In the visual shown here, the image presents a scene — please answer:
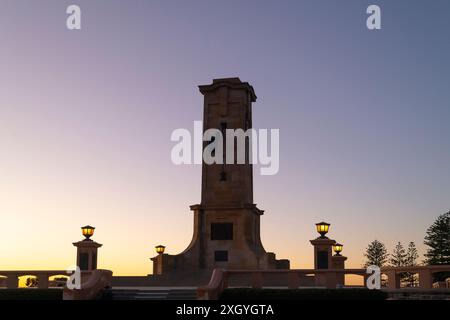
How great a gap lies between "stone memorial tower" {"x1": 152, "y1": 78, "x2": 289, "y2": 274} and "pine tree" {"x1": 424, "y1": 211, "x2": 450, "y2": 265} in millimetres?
48445

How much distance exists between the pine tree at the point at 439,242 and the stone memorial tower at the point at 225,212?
4844cm

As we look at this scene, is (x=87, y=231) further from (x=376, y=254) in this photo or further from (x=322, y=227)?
(x=376, y=254)

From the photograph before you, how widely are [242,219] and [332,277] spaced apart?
14924 mm

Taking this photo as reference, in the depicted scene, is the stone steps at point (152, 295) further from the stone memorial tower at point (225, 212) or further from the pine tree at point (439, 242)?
→ the pine tree at point (439, 242)

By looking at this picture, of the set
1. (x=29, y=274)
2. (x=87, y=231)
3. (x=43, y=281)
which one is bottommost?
(x=43, y=281)

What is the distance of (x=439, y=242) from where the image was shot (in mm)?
89375

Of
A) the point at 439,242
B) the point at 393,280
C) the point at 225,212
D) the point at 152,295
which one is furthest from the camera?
the point at 439,242

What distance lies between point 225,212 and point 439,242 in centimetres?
5299

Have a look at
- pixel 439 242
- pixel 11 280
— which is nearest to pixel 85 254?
pixel 11 280

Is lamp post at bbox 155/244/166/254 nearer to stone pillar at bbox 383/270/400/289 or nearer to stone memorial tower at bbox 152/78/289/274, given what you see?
stone memorial tower at bbox 152/78/289/274

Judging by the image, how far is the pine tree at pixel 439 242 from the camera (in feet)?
290

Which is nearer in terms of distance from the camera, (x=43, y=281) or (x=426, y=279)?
(x=426, y=279)

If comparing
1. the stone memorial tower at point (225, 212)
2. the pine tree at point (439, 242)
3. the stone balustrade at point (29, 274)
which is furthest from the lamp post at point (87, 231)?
the pine tree at point (439, 242)

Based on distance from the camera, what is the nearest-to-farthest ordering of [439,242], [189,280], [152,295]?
[152,295], [189,280], [439,242]
